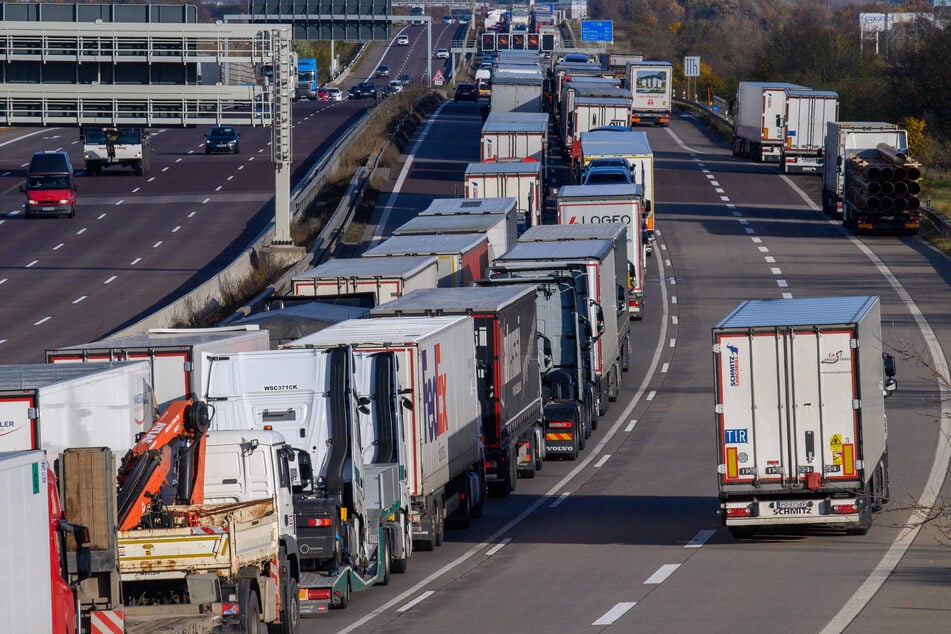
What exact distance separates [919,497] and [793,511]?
3701 millimetres

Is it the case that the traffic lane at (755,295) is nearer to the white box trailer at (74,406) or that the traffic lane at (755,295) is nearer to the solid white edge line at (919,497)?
the solid white edge line at (919,497)

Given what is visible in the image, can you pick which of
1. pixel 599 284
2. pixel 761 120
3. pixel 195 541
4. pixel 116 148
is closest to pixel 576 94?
pixel 761 120

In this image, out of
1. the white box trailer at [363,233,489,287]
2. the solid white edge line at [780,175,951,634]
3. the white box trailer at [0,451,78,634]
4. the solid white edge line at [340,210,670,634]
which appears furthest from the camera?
the white box trailer at [363,233,489,287]

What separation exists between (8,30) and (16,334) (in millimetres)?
11707

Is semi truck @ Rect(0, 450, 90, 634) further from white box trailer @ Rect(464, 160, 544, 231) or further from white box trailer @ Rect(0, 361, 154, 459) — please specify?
white box trailer @ Rect(464, 160, 544, 231)

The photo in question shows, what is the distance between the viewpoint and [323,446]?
56.2 ft

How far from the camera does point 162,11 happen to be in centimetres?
4862

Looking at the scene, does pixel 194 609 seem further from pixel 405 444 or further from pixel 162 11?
pixel 162 11

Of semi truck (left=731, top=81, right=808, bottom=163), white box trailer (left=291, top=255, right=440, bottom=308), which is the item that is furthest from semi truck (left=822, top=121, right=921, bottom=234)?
white box trailer (left=291, top=255, right=440, bottom=308)

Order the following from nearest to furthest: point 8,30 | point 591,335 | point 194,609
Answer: point 194,609, point 591,335, point 8,30

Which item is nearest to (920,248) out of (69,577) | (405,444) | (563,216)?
(563,216)

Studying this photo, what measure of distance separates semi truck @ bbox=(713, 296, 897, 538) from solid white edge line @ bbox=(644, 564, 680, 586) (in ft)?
4.00

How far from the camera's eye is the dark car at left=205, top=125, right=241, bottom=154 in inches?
3110

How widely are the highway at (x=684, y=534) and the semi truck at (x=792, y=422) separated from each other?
0.57 metres
